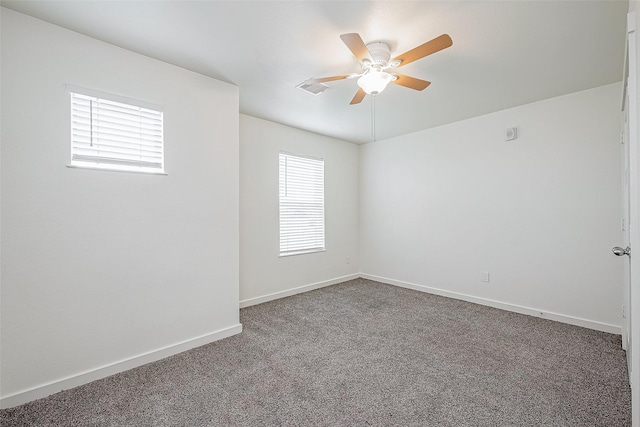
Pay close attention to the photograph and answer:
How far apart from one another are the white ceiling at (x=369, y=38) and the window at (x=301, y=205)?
1.42 m

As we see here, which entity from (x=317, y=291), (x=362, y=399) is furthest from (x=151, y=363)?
(x=317, y=291)

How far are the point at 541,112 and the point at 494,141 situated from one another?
A: 1.81 ft

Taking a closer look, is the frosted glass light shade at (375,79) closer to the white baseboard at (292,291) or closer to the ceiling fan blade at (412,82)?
the ceiling fan blade at (412,82)

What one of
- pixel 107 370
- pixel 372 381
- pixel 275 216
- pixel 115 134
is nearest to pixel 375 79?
pixel 115 134

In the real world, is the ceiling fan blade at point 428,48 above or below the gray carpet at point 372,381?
above

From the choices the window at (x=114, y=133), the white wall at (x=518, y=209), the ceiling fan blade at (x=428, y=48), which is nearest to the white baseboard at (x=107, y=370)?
the window at (x=114, y=133)

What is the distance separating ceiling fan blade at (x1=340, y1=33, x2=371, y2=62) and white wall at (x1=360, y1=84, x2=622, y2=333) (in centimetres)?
259

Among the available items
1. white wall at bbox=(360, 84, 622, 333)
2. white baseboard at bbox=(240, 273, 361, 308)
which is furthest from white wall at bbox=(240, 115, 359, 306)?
white wall at bbox=(360, 84, 622, 333)

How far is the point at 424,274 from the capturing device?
456cm

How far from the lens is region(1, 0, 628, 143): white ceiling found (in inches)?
73.4

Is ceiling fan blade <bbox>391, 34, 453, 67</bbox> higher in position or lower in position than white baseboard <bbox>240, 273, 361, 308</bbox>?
higher

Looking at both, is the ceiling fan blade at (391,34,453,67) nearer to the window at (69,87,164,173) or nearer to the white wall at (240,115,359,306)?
the window at (69,87,164,173)

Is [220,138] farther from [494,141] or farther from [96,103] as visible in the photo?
[494,141]

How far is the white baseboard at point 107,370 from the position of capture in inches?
75.2
